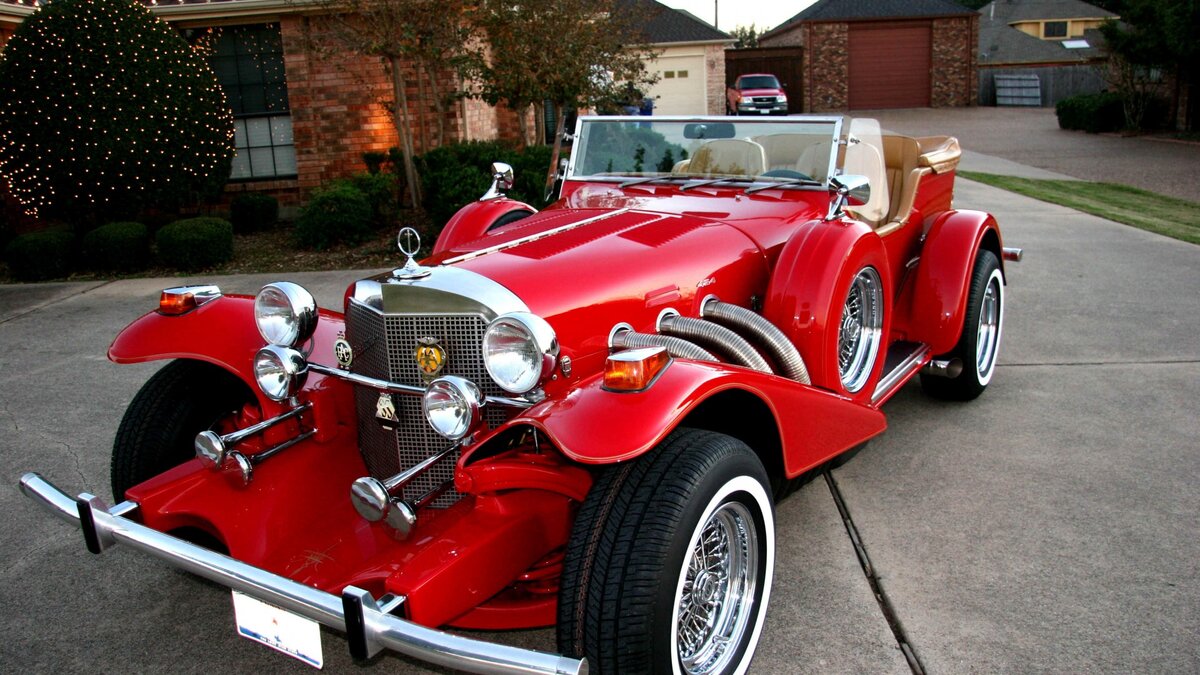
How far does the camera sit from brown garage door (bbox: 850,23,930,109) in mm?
34312

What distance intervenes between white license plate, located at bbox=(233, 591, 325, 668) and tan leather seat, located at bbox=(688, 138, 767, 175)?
2756 mm

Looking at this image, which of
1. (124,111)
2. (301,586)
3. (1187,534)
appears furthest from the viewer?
(124,111)

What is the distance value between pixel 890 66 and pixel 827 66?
243 cm

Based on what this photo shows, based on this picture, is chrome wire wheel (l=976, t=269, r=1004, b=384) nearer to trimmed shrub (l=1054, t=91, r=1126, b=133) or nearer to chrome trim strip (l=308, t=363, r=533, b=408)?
chrome trim strip (l=308, t=363, r=533, b=408)

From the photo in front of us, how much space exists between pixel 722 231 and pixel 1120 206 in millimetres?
10171

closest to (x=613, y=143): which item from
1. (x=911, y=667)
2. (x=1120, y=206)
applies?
(x=911, y=667)

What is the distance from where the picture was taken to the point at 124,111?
927 centimetres

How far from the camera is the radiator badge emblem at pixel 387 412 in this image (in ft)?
9.39

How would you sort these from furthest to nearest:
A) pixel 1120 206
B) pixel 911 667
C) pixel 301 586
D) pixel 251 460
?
pixel 1120 206
pixel 251 460
pixel 911 667
pixel 301 586

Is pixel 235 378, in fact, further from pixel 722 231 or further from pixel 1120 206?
pixel 1120 206

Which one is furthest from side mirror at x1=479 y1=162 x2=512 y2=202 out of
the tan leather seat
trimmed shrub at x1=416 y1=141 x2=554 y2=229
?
trimmed shrub at x1=416 y1=141 x2=554 y2=229

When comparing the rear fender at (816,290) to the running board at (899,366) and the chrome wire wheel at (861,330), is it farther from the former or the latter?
the running board at (899,366)

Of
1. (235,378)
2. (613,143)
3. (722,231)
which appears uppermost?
(613,143)

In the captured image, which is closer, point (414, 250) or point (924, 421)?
point (414, 250)
